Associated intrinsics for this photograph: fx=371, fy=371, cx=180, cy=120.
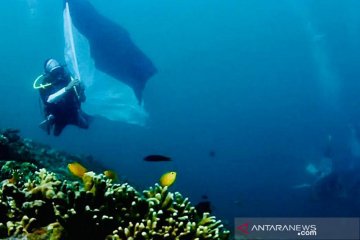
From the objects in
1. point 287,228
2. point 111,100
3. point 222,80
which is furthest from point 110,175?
point 222,80

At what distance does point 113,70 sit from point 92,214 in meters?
20.7

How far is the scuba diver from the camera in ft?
30.8

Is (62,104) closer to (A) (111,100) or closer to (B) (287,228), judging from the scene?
(B) (287,228)

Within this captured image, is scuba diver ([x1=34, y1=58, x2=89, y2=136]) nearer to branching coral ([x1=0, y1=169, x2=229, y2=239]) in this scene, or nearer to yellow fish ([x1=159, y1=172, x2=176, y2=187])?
yellow fish ([x1=159, y1=172, x2=176, y2=187])

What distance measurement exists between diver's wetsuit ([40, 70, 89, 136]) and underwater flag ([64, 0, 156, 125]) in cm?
1070

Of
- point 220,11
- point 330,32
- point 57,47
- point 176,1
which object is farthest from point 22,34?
point 330,32

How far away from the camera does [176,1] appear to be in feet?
402

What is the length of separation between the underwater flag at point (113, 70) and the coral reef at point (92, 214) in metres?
17.2

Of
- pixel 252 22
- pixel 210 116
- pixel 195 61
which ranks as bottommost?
pixel 210 116

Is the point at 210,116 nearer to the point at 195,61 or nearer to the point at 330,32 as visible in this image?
the point at 195,61

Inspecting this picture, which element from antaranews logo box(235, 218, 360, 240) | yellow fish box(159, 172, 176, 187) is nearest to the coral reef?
yellow fish box(159, 172, 176, 187)

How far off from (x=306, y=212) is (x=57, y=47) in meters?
112

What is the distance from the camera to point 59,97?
9.30 metres

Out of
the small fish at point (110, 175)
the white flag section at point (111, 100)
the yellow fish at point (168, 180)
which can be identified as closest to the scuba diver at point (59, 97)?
the small fish at point (110, 175)
